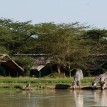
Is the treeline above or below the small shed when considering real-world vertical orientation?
above

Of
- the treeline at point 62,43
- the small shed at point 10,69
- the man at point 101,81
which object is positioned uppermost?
the treeline at point 62,43

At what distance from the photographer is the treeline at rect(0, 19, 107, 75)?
2126 inches

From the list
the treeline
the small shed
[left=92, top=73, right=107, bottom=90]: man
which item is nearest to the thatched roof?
the small shed

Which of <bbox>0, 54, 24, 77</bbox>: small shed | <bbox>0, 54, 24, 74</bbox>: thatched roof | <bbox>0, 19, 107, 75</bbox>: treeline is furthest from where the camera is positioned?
<bbox>0, 19, 107, 75</bbox>: treeline

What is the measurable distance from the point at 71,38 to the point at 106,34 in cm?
599

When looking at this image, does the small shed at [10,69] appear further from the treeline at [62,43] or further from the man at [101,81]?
the man at [101,81]

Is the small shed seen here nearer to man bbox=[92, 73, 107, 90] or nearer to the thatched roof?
the thatched roof

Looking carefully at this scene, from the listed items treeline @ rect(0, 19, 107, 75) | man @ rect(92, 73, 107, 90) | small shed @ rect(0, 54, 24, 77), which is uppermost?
treeline @ rect(0, 19, 107, 75)

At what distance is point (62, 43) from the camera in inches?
2135

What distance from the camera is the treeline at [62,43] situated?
5400 cm

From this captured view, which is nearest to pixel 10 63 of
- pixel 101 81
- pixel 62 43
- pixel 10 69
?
pixel 10 69

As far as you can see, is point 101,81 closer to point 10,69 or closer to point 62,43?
point 10,69

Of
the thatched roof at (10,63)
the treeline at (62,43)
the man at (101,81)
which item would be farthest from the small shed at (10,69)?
the man at (101,81)

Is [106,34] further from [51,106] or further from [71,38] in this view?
[51,106]
